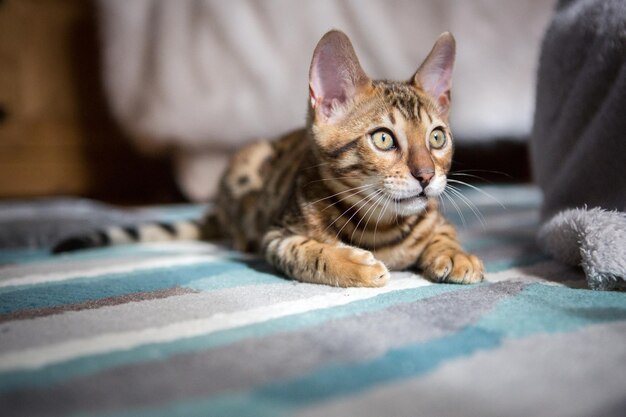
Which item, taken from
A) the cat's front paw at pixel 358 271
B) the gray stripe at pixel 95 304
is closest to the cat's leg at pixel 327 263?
the cat's front paw at pixel 358 271

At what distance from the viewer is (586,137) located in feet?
3.30

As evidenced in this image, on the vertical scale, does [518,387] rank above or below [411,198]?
below

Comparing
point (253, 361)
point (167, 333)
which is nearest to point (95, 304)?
point (167, 333)

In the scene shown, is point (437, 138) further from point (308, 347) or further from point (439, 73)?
point (308, 347)

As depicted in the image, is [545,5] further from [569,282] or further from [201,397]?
[201,397]

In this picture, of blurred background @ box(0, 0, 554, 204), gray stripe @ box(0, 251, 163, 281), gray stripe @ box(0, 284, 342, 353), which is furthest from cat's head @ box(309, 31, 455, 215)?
blurred background @ box(0, 0, 554, 204)

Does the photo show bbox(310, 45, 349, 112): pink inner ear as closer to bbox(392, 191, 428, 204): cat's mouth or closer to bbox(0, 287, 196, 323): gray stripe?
bbox(392, 191, 428, 204): cat's mouth

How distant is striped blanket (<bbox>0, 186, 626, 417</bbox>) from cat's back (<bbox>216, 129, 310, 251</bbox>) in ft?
1.26

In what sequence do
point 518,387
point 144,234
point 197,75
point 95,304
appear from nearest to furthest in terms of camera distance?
point 518,387 → point 95,304 → point 144,234 → point 197,75

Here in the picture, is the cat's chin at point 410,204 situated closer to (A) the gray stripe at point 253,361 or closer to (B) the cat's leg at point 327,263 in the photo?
(B) the cat's leg at point 327,263

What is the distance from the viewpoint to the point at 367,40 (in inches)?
87.2

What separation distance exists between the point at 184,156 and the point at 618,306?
5.98ft

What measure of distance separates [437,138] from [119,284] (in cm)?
69

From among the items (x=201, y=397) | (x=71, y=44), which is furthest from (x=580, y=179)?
(x=71, y=44)
